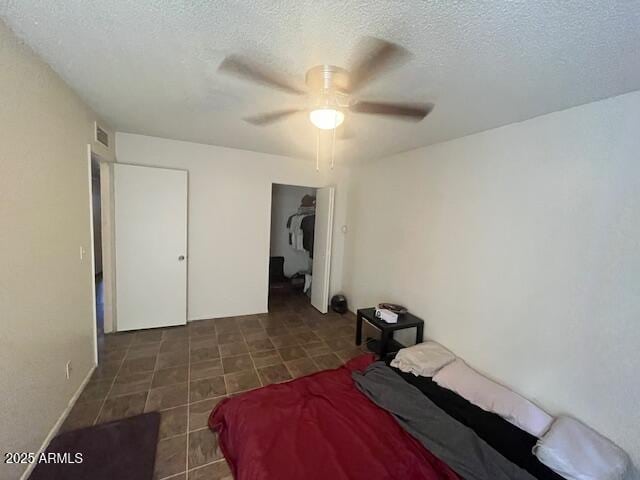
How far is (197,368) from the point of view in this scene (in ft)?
8.79

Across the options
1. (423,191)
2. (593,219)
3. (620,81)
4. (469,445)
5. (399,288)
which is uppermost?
(620,81)

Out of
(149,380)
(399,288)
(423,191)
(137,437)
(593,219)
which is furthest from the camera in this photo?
(399,288)

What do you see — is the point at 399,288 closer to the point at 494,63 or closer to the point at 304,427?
the point at 304,427

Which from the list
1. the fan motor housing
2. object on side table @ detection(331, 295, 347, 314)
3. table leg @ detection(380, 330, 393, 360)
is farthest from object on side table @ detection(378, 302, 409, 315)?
the fan motor housing

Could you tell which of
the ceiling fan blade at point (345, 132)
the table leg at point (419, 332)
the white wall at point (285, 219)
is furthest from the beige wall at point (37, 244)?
the white wall at point (285, 219)

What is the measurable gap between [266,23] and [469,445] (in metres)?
2.46

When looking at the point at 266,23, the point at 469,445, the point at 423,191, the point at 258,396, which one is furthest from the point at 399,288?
the point at 266,23

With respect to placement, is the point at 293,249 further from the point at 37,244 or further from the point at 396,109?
the point at 37,244

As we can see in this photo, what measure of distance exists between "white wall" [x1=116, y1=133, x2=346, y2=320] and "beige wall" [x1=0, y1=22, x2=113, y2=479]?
1291mm

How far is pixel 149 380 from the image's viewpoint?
2.46 m

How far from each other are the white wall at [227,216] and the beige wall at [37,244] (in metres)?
1.29

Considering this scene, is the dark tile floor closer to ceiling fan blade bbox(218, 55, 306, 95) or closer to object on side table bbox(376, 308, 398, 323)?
object on side table bbox(376, 308, 398, 323)

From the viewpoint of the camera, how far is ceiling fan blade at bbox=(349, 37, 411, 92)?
127cm

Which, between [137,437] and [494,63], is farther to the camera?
[137,437]
